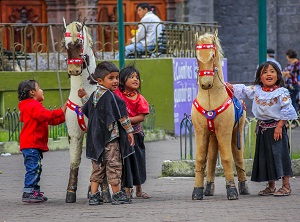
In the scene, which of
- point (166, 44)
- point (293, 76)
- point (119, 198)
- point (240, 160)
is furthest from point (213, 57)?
point (293, 76)

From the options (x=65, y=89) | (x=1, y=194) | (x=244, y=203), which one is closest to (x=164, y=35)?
(x=65, y=89)

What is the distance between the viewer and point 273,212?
10.4 m

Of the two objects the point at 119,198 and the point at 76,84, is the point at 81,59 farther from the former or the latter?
the point at 119,198

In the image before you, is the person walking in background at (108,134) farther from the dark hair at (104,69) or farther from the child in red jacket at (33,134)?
the child in red jacket at (33,134)

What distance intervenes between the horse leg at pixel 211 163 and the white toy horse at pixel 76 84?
1.45 metres

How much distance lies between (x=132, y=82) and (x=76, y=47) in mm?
779

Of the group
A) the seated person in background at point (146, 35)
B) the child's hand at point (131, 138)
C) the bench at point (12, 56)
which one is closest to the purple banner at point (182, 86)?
the seated person in background at point (146, 35)

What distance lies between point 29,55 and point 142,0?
5770 millimetres

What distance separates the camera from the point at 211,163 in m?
11.8

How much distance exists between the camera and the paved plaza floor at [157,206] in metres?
10.2

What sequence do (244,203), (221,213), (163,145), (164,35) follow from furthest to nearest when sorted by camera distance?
(164,35)
(163,145)
(244,203)
(221,213)

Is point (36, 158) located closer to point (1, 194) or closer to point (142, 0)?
point (1, 194)

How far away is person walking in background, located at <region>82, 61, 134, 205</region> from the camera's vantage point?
11180 millimetres

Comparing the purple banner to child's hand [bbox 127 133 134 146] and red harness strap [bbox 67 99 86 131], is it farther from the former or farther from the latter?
child's hand [bbox 127 133 134 146]
